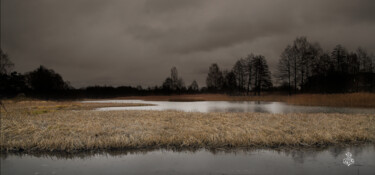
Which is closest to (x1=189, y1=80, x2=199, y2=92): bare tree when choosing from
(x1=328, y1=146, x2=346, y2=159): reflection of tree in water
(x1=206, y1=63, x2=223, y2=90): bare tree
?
(x1=206, y1=63, x2=223, y2=90): bare tree

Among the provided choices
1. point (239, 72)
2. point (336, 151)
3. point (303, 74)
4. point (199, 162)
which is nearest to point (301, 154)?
point (336, 151)

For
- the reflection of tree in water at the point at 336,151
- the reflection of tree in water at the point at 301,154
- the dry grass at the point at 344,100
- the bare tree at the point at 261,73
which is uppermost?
the bare tree at the point at 261,73

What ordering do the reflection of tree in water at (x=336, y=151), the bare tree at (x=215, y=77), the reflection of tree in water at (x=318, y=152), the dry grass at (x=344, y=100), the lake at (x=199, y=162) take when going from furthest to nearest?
the bare tree at (x=215, y=77) < the dry grass at (x=344, y=100) < the reflection of tree in water at (x=336, y=151) < the reflection of tree in water at (x=318, y=152) < the lake at (x=199, y=162)

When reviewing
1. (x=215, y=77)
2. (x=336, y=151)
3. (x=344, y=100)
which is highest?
(x=215, y=77)

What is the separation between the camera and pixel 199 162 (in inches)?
226

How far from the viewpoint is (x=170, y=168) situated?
5.30 metres

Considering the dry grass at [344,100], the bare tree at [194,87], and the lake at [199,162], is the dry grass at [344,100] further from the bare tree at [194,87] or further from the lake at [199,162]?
the bare tree at [194,87]

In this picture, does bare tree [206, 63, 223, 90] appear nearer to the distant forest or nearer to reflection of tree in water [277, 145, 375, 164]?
the distant forest

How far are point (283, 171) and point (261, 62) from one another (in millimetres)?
53000

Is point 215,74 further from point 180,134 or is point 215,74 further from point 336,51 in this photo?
point 180,134

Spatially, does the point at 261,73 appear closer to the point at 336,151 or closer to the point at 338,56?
the point at 338,56

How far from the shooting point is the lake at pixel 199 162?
513cm

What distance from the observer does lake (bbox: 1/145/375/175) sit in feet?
16.8

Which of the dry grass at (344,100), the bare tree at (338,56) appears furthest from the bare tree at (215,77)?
the dry grass at (344,100)
